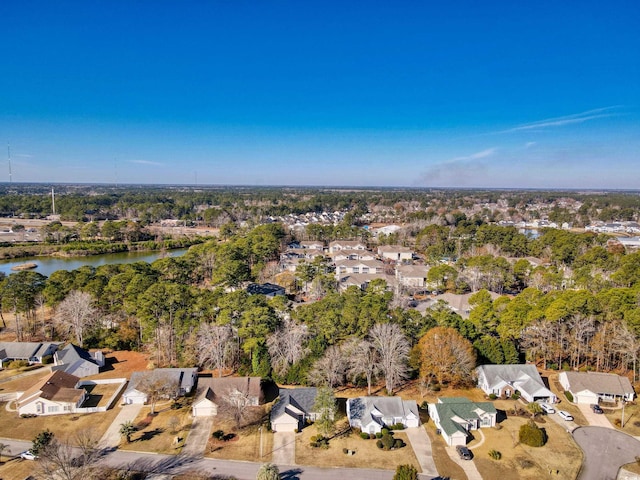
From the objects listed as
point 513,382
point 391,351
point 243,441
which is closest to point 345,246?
point 391,351

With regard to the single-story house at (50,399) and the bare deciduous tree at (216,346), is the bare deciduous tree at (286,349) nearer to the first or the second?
the bare deciduous tree at (216,346)

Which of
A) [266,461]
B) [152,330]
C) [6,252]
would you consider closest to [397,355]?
[266,461]

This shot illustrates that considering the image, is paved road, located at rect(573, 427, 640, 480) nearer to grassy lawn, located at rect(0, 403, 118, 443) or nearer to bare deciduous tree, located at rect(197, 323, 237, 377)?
bare deciduous tree, located at rect(197, 323, 237, 377)

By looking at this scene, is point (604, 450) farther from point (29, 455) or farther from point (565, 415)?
point (29, 455)

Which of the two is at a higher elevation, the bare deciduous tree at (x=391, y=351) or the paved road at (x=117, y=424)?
the bare deciduous tree at (x=391, y=351)

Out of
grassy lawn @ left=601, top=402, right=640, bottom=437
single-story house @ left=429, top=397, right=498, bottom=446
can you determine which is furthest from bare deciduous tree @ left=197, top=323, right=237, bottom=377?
grassy lawn @ left=601, top=402, right=640, bottom=437

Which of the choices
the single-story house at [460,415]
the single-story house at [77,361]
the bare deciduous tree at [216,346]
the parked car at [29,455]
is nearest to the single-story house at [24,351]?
the single-story house at [77,361]


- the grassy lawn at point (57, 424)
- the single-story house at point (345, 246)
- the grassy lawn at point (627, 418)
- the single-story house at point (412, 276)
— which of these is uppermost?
the single-story house at point (345, 246)
